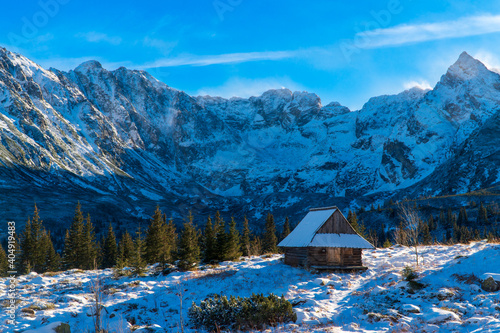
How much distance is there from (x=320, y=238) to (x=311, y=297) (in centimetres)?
1155

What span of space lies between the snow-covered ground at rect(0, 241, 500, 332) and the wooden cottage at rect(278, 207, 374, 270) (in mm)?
1524

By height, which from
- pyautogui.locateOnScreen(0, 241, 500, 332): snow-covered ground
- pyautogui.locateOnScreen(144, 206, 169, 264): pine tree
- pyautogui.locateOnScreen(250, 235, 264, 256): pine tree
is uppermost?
pyautogui.locateOnScreen(144, 206, 169, 264): pine tree

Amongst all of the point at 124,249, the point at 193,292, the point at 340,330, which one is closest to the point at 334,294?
the point at 340,330

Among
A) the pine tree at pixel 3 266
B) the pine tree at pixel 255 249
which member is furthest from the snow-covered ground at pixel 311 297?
the pine tree at pixel 3 266

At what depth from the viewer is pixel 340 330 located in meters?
15.2

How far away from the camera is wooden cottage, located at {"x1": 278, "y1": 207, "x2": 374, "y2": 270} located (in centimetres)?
3159

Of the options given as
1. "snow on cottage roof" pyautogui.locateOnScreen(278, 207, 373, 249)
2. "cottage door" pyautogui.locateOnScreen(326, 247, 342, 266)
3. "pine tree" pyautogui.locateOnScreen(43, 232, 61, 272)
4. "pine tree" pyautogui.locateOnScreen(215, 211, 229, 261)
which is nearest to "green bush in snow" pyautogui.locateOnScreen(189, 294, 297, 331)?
→ "snow on cottage roof" pyautogui.locateOnScreen(278, 207, 373, 249)

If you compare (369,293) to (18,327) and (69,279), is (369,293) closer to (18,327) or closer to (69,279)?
(18,327)

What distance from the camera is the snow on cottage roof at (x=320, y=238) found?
31.7 meters

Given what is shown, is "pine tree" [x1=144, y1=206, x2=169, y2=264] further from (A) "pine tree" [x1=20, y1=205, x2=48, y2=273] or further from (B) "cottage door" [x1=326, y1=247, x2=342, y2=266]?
(A) "pine tree" [x1=20, y1=205, x2=48, y2=273]

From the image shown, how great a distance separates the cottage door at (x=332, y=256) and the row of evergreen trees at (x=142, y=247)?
1210 centimetres

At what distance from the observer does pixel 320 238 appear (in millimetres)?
32344

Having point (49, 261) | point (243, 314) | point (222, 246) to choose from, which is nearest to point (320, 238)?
point (222, 246)

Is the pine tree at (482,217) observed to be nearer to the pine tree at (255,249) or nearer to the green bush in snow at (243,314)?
the pine tree at (255,249)
